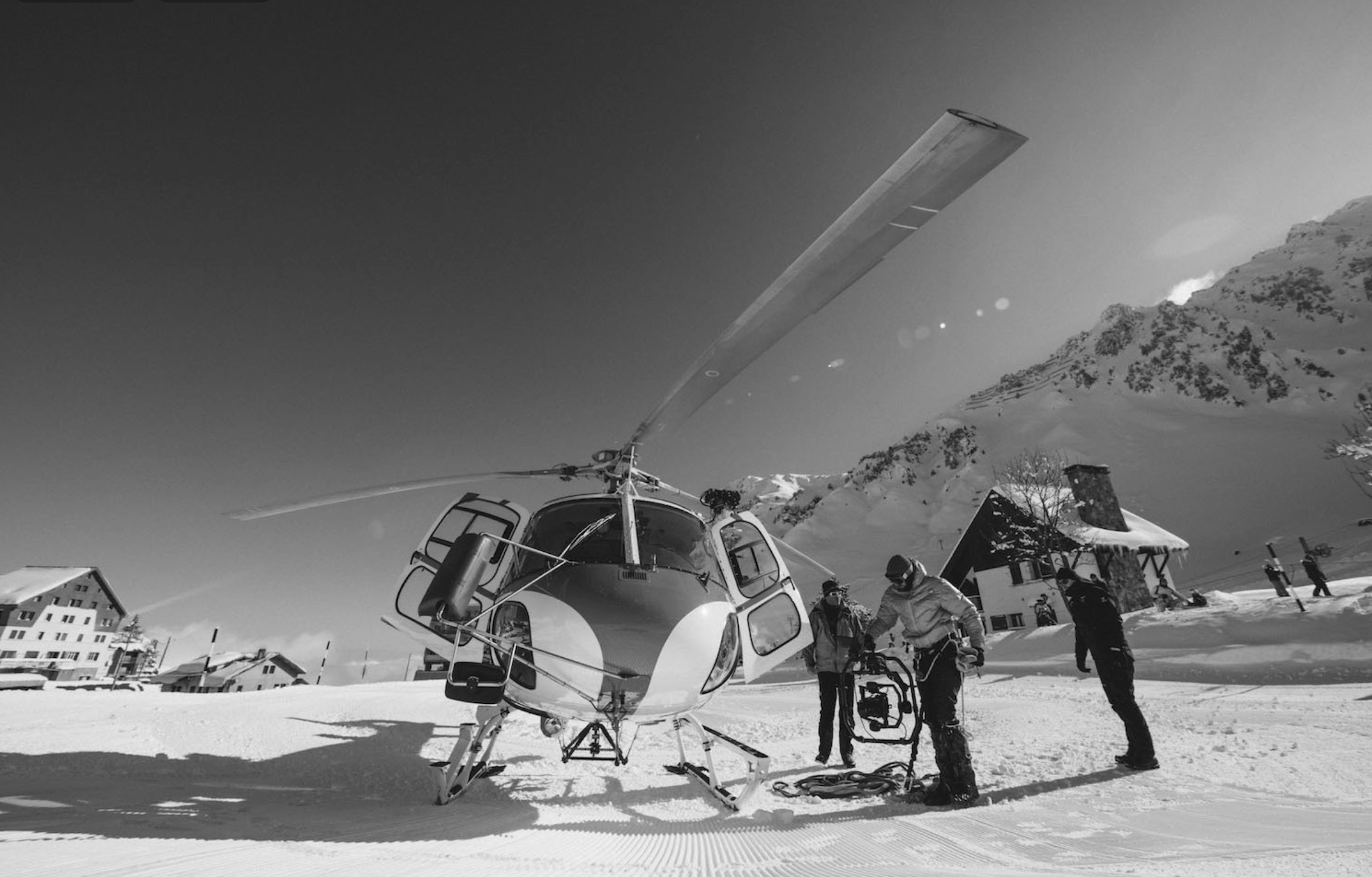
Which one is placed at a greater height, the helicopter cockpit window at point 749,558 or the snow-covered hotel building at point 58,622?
the snow-covered hotel building at point 58,622

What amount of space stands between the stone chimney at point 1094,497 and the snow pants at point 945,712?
3000 cm

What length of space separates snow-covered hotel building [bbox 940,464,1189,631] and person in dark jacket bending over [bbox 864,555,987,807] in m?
24.4

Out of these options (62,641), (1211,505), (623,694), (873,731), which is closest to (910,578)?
(873,731)

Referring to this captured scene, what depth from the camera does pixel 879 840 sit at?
2922mm

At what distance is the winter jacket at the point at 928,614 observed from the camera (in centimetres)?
446

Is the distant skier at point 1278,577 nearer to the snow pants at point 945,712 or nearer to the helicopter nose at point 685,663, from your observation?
the snow pants at point 945,712

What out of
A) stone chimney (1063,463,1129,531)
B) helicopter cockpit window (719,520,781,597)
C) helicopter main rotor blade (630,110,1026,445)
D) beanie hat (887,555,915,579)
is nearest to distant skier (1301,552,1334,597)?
stone chimney (1063,463,1129,531)

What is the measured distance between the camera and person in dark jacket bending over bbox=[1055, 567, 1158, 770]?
4559 mm

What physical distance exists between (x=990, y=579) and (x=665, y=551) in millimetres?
36481

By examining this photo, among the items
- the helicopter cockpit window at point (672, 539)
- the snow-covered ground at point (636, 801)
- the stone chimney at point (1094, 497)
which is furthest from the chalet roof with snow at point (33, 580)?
the stone chimney at point (1094, 497)

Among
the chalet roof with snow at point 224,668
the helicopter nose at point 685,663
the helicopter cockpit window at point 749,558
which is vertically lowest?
the helicopter nose at point 685,663

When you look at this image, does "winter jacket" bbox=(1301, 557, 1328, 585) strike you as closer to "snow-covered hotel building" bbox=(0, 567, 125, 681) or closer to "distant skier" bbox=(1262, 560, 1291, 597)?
"distant skier" bbox=(1262, 560, 1291, 597)

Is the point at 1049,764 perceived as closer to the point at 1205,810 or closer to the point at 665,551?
the point at 1205,810

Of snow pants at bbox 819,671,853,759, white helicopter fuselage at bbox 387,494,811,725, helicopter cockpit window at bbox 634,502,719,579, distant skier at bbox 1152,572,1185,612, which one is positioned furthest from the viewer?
distant skier at bbox 1152,572,1185,612
